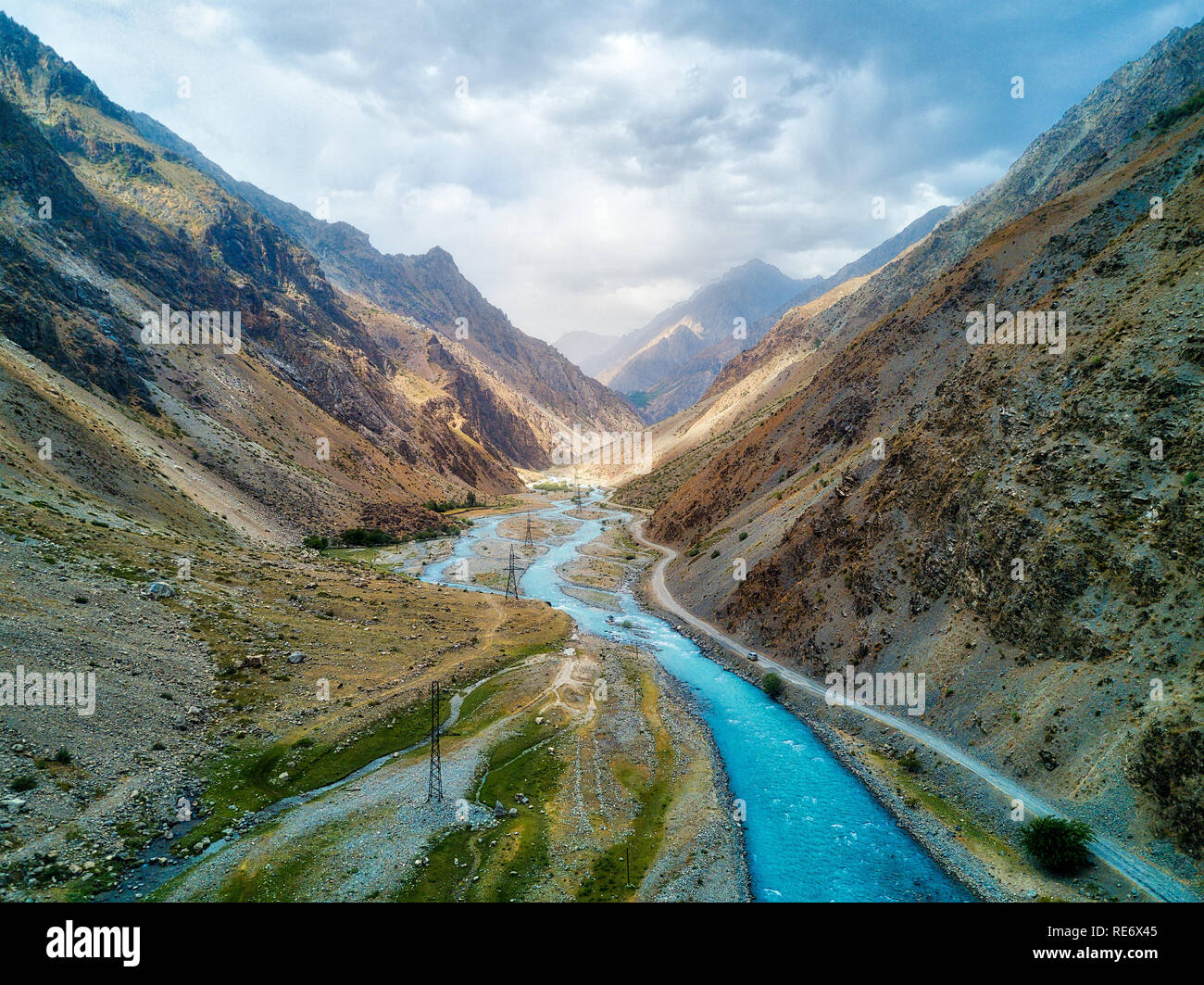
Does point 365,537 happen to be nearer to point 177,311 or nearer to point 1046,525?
point 177,311

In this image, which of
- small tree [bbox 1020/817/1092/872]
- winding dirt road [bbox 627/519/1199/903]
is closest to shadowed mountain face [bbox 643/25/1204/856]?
winding dirt road [bbox 627/519/1199/903]

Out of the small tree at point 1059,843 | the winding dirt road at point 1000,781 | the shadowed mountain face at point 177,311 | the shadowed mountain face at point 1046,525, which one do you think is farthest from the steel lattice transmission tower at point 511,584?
the small tree at point 1059,843

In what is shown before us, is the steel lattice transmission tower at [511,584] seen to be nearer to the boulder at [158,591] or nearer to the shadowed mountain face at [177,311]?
the shadowed mountain face at [177,311]

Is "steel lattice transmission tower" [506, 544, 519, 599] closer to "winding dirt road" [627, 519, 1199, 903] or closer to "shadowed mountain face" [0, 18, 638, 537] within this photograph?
"winding dirt road" [627, 519, 1199, 903]

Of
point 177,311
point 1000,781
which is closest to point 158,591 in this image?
point 1000,781

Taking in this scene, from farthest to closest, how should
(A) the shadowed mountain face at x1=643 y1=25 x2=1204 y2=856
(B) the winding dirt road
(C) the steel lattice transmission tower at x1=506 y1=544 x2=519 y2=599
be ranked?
(C) the steel lattice transmission tower at x1=506 y1=544 x2=519 y2=599, (A) the shadowed mountain face at x1=643 y1=25 x2=1204 y2=856, (B) the winding dirt road
